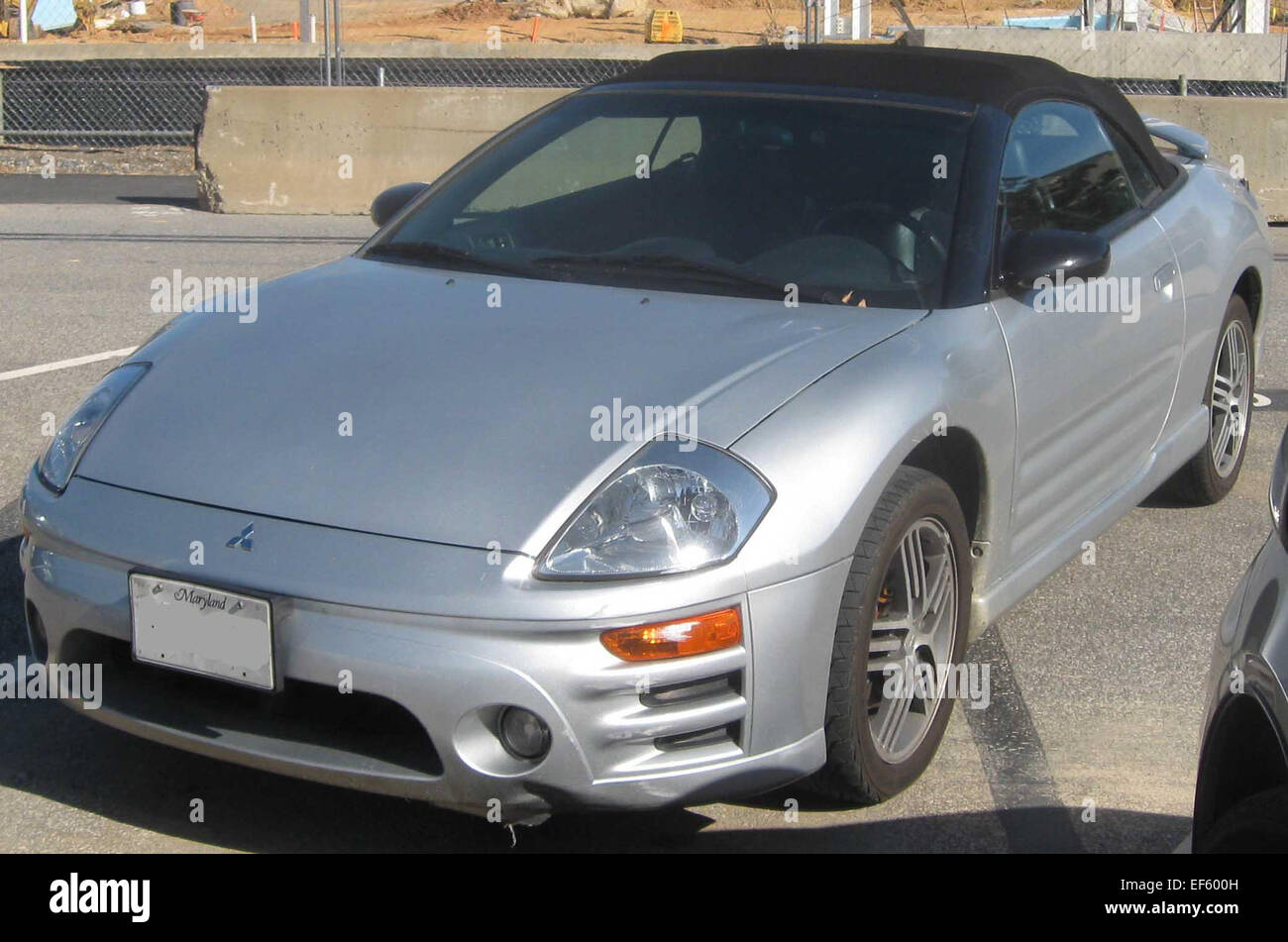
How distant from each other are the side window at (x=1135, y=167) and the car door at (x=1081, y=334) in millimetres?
50

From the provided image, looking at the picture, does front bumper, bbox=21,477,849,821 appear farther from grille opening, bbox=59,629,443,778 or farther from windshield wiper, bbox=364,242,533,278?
windshield wiper, bbox=364,242,533,278

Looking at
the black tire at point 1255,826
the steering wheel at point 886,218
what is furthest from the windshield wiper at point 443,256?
the black tire at point 1255,826

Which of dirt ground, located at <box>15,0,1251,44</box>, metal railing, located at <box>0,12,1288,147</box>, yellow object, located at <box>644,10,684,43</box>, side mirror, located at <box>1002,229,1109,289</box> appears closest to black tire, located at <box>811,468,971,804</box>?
side mirror, located at <box>1002,229,1109,289</box>

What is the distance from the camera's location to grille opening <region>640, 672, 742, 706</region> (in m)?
2.81

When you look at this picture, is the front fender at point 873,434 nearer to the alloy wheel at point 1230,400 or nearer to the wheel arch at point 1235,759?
the wheel arch at point 1235,759

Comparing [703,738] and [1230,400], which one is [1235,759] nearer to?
[703,738]

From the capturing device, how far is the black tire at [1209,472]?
17.1 ft

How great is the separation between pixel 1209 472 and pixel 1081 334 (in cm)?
157

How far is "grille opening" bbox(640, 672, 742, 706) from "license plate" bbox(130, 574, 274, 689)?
696 millimetres

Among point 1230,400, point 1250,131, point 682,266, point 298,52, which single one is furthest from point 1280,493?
point 298,52

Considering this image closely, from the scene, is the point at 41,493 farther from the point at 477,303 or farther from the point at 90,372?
the point at 90,372

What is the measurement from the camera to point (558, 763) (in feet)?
9.07
